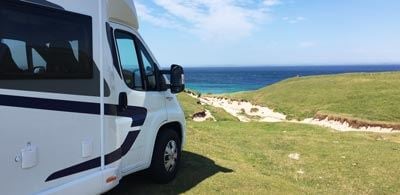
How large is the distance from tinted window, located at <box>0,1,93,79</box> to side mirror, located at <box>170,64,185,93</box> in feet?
8.10

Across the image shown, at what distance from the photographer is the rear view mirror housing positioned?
8.97 meters

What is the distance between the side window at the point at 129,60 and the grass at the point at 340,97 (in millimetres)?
26958

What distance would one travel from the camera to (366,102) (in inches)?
1499

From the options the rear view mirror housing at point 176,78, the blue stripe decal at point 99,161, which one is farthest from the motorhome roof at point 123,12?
the blue stripe decal at point 99,161

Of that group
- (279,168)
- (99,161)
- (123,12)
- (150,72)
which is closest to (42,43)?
(99,161)

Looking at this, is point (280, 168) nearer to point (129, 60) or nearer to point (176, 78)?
point (176, 78)

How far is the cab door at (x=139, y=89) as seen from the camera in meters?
7.79

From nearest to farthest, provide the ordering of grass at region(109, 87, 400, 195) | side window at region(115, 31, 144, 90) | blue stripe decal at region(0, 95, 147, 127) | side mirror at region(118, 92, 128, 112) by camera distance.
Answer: blue stripe decal at region(0, 95, 147, 127) < side mirror at region(118, 92, 128, 112) < side window at region(115, 31, 144, 90) < grass at region(109, 87, 400, 195)

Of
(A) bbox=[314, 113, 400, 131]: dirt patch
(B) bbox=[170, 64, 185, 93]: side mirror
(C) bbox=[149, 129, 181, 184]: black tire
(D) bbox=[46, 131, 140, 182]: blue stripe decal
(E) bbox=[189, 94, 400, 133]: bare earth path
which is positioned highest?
(B) bbox=[170, 64, 185, 93]: side mirror

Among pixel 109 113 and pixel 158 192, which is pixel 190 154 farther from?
pixel 109 113

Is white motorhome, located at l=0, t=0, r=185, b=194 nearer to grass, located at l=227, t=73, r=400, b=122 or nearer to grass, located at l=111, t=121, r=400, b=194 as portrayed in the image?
grass, located at l=111, t=121, r=400, b=194

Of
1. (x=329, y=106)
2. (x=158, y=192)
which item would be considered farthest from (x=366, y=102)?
(x=158, y=192)

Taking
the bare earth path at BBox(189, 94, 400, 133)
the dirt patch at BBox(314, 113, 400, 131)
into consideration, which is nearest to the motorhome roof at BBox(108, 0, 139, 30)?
the bare earth path at BBox(189, 94, 400, 133)

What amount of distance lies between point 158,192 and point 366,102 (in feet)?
106
